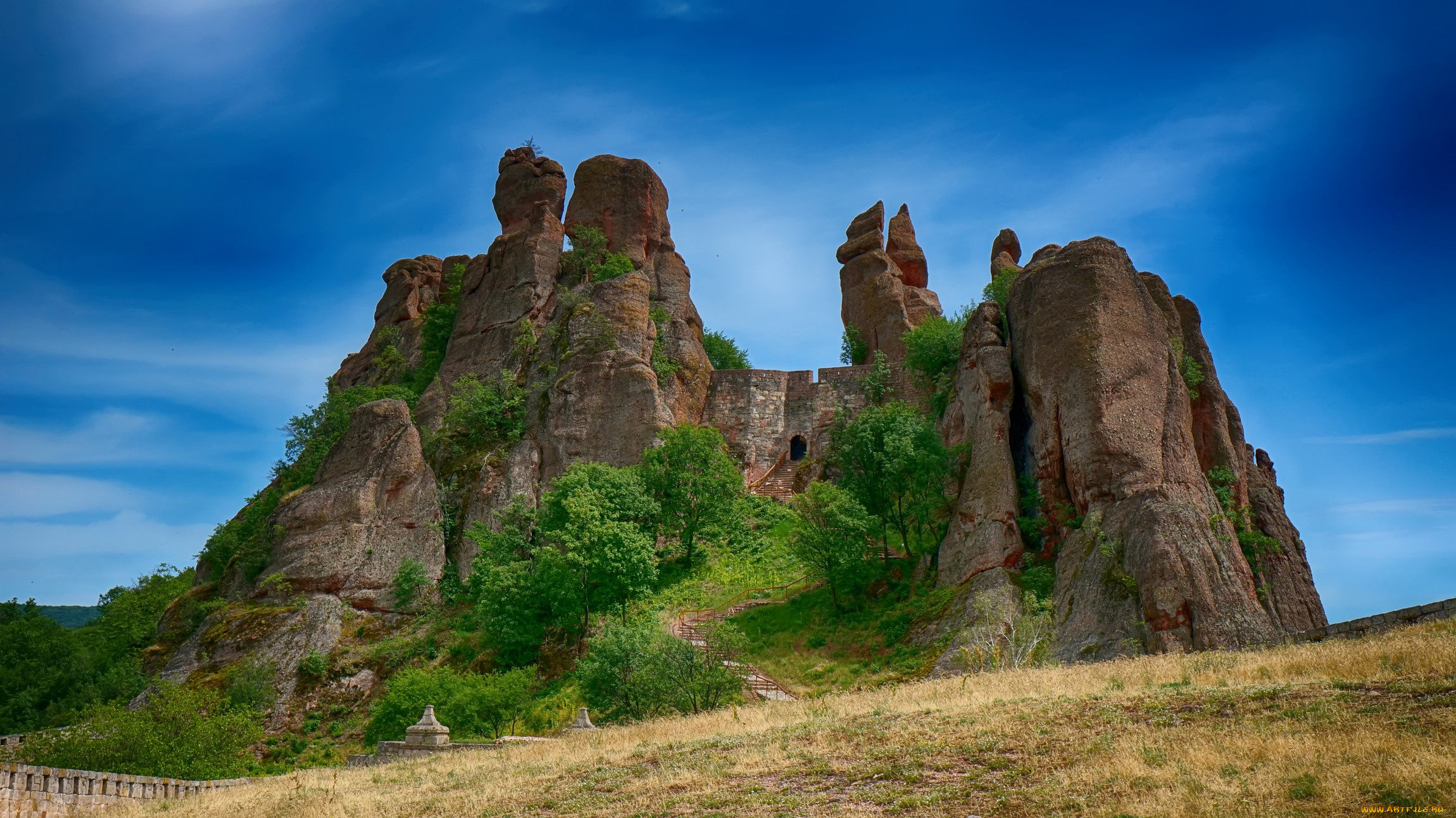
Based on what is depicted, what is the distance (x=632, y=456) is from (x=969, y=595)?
58.3 ft

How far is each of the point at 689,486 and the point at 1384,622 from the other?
85.6 feet

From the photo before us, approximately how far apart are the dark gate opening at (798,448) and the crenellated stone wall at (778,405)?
0.17m

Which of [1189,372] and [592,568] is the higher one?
[1189,372]

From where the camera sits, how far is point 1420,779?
1088 centimetres

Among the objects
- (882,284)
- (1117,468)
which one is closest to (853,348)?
(882,284)

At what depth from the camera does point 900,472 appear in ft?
119

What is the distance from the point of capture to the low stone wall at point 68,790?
17828 mm

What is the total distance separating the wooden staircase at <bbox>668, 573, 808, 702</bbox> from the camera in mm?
29531

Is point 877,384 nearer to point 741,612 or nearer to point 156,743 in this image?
point 741,612

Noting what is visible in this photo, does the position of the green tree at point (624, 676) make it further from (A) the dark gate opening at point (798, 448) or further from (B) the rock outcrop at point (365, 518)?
(A) the dark gate opening at point (798, 448)

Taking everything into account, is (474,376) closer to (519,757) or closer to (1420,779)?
(519,757)

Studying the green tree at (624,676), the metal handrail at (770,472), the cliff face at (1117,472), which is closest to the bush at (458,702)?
the green tree at (624,676)

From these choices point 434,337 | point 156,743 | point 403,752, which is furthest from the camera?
point 434,337

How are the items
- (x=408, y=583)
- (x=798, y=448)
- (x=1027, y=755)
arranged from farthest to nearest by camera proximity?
(x=798, y=448), (x=408, y=583), (x=1027, y=755)
